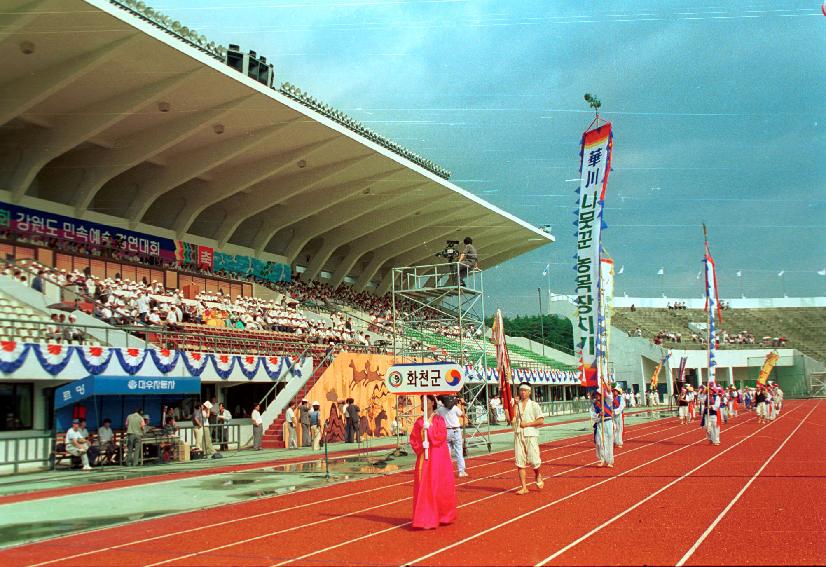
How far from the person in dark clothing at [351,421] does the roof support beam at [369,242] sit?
79.7ft

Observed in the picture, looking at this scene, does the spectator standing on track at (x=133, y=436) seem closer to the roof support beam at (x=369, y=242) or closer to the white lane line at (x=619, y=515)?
the white lane line at (x=619, y=515)

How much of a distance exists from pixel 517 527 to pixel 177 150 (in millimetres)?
29504

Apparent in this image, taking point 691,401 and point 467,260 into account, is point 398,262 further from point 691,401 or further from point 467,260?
point 467,260

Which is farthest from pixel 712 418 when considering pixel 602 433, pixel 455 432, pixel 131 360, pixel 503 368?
pixel 131 360

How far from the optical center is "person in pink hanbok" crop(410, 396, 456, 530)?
33.0 ft

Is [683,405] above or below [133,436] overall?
below

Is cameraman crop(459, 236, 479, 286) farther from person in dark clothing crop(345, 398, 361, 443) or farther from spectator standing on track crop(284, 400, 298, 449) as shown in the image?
spectator standing on track crop(284, 400, 298, 449)

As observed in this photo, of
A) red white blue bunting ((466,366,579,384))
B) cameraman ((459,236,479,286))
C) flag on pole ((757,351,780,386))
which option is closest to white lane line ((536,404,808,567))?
cameraman ((459,236,479,286))

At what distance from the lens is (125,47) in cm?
2600

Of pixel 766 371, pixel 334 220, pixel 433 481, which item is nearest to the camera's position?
pixel 433 481

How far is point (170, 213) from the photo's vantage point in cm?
3891

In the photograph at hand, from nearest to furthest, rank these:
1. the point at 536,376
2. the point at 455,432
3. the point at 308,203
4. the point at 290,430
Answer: the point at 455,432 < the point at 290,430 < the point at 308,203 < the point at 536,376

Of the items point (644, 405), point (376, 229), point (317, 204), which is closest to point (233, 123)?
point (317, 204)

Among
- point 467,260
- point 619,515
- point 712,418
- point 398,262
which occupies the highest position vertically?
point 398,262
